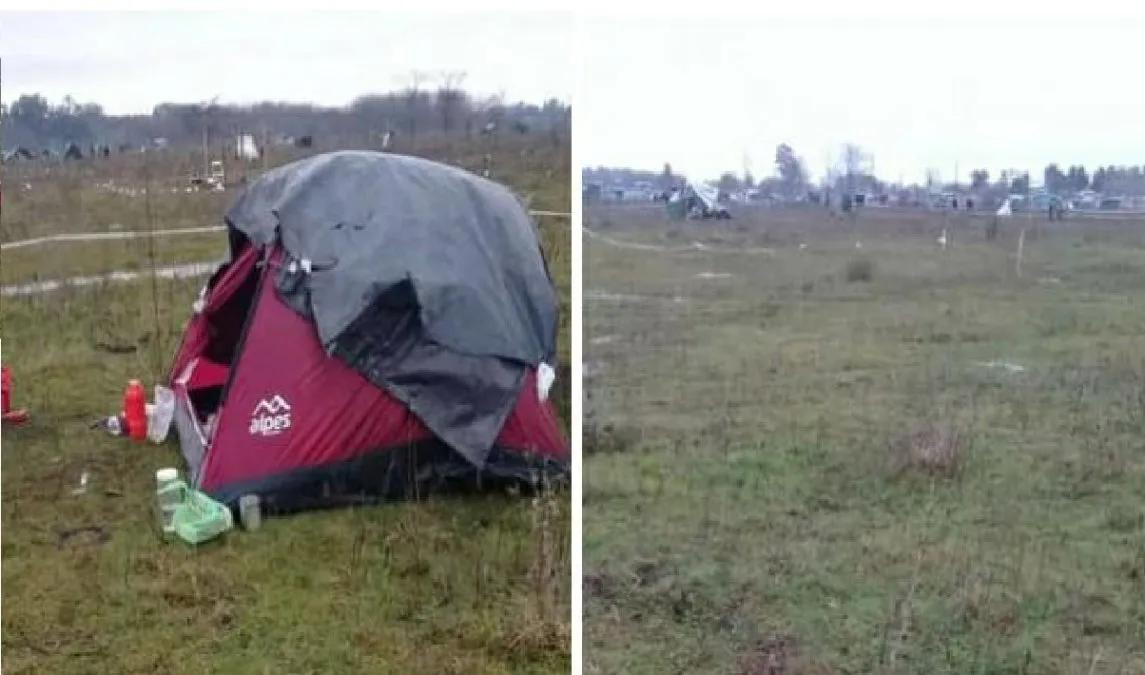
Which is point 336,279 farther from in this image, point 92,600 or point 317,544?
point 92,600

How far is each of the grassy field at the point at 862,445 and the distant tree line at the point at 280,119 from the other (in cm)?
41

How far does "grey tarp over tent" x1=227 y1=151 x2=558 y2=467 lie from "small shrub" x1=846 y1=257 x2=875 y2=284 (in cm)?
91

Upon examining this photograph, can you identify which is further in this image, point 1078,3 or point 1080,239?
point 1080,239

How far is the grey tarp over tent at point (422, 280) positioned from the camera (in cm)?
298

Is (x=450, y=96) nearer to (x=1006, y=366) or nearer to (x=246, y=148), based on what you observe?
(x=246, y=148)

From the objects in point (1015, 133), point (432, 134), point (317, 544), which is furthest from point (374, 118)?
point (1015, 133)

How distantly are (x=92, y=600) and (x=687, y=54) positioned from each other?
2033 millimetres

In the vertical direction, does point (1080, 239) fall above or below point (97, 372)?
above

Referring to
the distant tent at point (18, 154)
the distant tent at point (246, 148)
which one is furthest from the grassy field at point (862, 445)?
the distant tent at point (18, 154)

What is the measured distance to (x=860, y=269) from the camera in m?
3.30

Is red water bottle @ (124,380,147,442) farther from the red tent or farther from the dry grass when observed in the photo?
the dry grass

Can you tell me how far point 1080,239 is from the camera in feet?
10.4

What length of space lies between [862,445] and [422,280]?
4.34 feet

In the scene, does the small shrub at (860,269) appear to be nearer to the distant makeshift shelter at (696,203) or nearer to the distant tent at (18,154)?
the distant makeshift shelter at (696,203)
